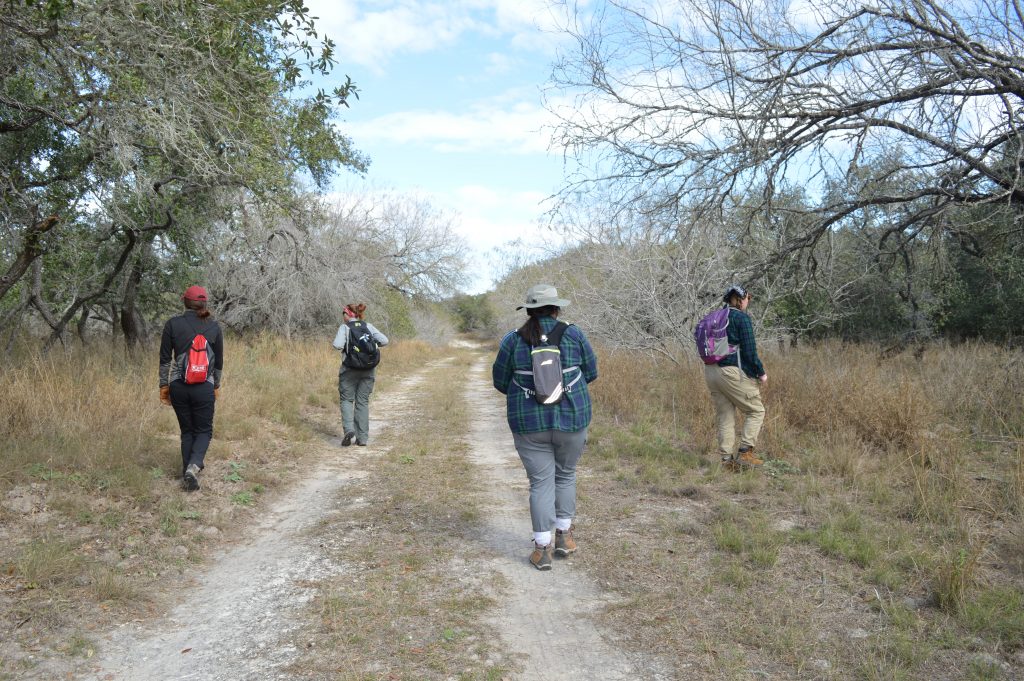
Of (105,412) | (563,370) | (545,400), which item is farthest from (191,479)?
(563,370)

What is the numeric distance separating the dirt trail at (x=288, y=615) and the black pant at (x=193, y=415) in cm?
90

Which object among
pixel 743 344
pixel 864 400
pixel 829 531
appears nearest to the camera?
pixel 829 531

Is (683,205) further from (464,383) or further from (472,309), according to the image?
(472,309)

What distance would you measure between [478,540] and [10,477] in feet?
12.6

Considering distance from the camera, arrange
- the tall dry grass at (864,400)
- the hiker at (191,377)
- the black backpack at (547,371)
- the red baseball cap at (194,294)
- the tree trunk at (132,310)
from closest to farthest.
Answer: the black backpack at (547,371), the hiker at (191,377), the red baseball cap at (194,294), the tall dry grass at (864,400), the tree trunk at (132,310)

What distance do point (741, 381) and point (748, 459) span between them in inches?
31.5

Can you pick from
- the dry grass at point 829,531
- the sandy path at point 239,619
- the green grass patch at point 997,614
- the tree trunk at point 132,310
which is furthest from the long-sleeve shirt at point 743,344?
the tree trunk at point 132,310

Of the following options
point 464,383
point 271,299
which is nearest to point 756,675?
point 464,383

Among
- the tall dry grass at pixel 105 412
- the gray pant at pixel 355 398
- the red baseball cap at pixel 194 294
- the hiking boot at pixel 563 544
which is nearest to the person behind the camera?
the hiking boot at pixel 563 544

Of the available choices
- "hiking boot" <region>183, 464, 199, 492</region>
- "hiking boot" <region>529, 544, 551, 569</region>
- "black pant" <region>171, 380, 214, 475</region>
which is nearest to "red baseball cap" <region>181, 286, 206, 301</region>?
"black pant" <region>171, 380, 214, 475</region>

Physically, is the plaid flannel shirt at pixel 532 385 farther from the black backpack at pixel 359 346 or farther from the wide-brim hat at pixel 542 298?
the black backpack at pixel 359 346

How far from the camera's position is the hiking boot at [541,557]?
4.50m

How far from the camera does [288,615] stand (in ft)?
12.6

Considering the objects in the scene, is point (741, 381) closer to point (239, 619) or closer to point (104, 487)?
point (239, 619)
